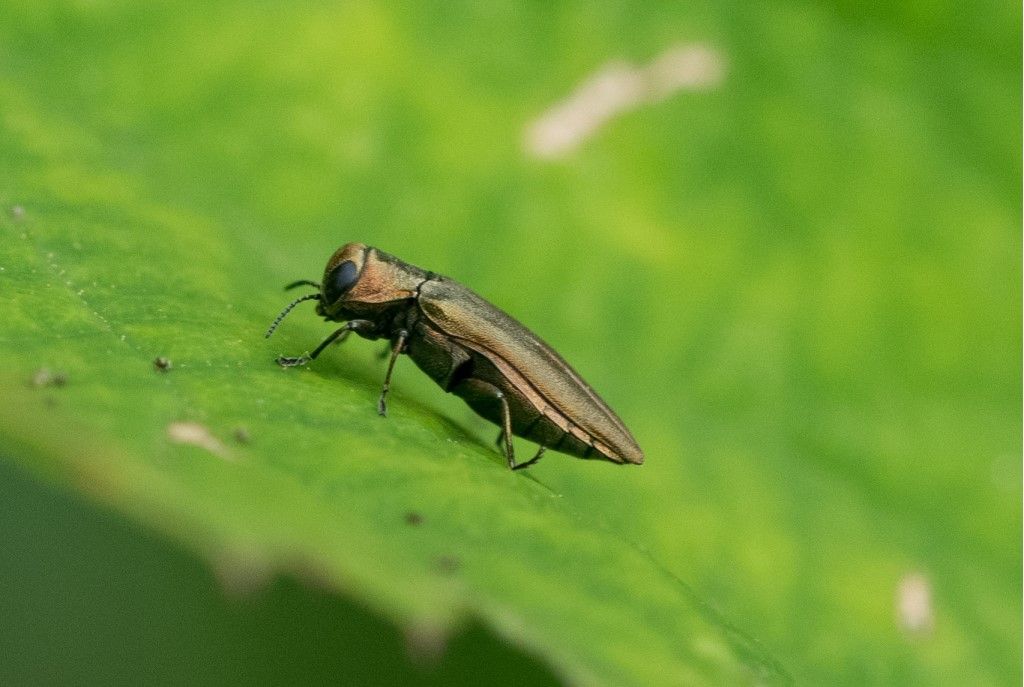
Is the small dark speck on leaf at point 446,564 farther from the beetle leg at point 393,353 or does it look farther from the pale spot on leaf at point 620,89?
the pale spot on leaf at point 620,89

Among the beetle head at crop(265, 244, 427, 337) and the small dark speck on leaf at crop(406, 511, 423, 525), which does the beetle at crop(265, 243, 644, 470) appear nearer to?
the beetle head at crop(265, 244, 427, 337)

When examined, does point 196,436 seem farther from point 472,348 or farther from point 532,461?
point 472,348

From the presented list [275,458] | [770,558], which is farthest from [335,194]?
[275,458]

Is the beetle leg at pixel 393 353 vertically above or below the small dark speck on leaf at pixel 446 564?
above

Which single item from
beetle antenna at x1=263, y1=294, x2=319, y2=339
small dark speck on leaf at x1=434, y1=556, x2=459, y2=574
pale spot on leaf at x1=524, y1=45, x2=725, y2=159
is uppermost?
pale spot on leaf at x1=524, y1=45, x2=725, y2=159

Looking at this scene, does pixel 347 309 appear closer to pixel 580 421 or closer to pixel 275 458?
pixel 580 421

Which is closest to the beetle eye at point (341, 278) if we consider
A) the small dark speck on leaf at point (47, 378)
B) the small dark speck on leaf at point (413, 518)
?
the small dark speck on leaf at point (47, 378)

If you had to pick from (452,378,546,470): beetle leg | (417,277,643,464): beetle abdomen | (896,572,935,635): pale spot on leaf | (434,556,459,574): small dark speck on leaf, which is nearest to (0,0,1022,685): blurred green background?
(896,572,935,635): pale spot on leaf
